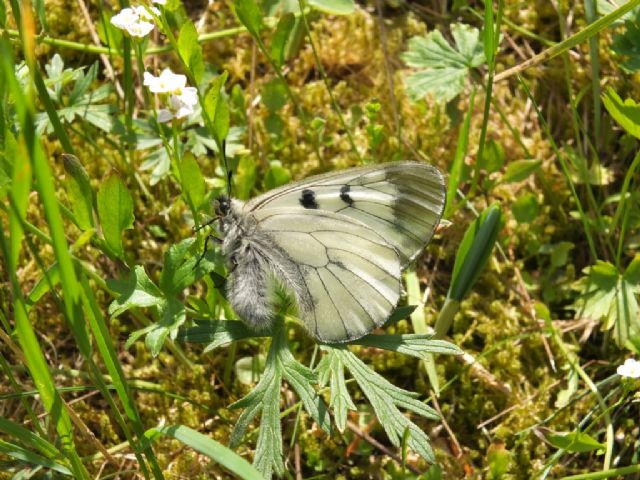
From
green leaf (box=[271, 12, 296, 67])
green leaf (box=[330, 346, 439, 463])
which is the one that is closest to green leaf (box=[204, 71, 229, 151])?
green leaf (box=[271, 12, 296, 67])

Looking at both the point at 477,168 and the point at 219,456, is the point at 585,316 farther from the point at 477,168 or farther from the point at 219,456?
the point at 219,456

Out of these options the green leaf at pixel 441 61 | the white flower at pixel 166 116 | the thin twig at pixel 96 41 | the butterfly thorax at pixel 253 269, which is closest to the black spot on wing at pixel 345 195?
the butterfly thorax at pixel 253 269

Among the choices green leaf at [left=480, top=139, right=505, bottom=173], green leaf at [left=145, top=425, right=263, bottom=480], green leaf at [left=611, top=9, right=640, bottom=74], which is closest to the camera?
green leaf at [left=145, top=425, right=263, bottom=480]

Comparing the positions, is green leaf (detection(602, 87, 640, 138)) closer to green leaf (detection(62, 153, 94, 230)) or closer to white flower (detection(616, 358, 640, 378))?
white flower (detection(616, 358, 640, 378))

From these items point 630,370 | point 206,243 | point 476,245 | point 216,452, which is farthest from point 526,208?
point 216,452

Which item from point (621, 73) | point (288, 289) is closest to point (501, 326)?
point (288, 289)

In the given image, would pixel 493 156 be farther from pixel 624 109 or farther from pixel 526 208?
pixel 624 109

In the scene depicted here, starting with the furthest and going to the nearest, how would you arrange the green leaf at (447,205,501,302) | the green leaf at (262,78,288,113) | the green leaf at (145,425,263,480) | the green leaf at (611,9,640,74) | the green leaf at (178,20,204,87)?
the green leaf at (262,78,288,113) → the green leaf at (611,9,640,74) → the green leaf at (447,205,501,302) → the green leaf at (178,20,204,87) → the green leaf at (145,425,263,480)
